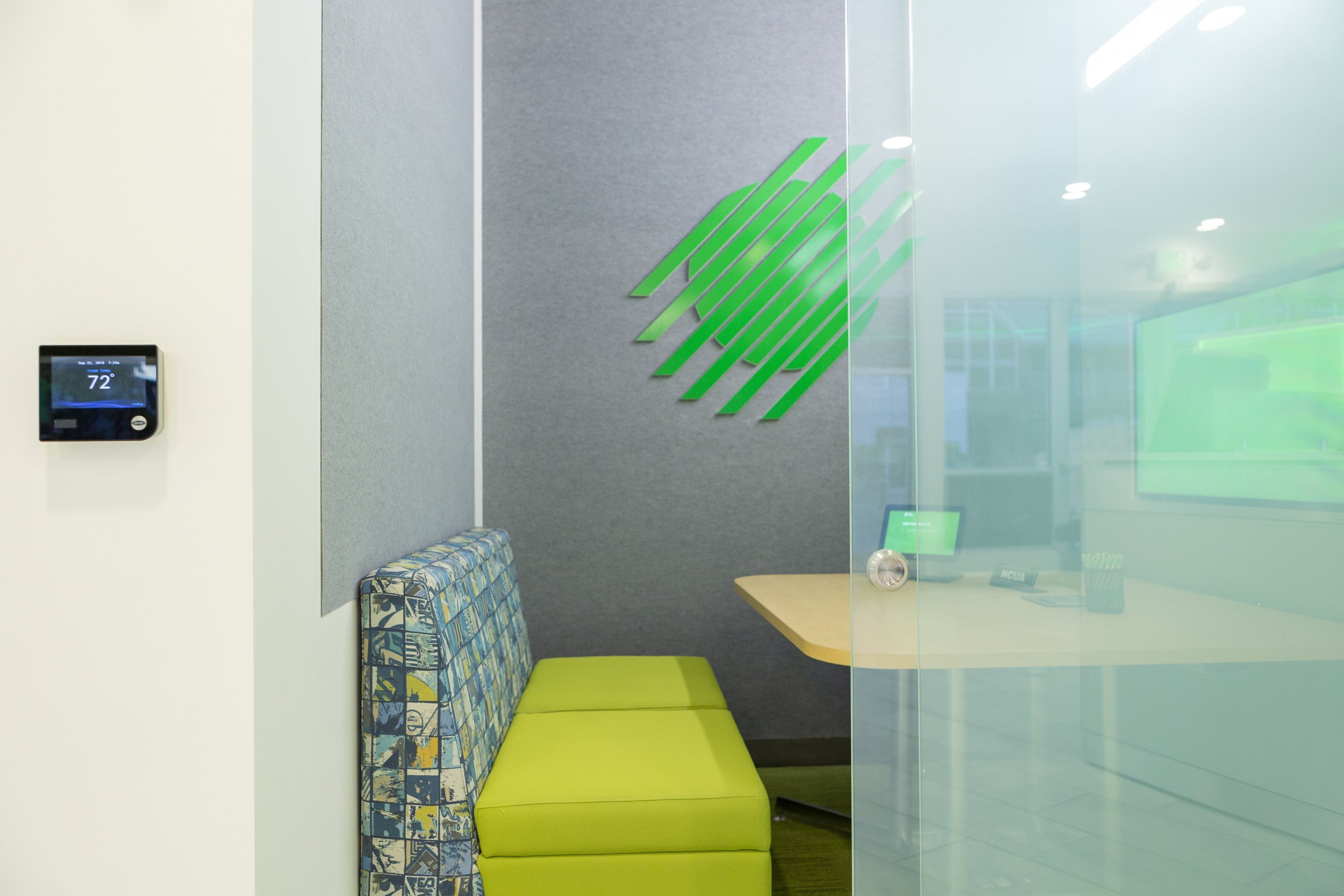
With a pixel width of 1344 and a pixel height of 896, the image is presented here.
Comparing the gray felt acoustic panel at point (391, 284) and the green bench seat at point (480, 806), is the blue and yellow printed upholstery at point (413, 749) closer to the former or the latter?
the green bench seat at point (480, 806)

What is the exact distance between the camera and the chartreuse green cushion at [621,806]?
138cm

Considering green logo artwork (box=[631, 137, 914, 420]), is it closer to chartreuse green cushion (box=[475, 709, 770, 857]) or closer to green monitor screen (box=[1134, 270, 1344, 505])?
chartreuse green cushion (box=[475, 709, 770, 857])

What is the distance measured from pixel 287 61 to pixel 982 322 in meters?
1.08

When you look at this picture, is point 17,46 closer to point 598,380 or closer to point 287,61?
point 287,61

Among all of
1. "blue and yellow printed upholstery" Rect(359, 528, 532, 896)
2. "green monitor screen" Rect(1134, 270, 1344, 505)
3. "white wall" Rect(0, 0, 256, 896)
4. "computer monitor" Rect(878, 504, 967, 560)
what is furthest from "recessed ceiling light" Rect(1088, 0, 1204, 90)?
"blue and yellow printed upholstery" Rect(359, 528, 532, 896)

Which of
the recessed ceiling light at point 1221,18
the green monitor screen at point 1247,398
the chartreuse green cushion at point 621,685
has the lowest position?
the chartreuse green cushion at point 621,685

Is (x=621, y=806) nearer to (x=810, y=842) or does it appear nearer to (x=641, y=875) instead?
(x=641, y=875)

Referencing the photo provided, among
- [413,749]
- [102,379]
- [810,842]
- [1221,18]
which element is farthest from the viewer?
[810,842]

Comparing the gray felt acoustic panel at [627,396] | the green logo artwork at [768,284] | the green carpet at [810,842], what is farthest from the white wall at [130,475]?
the green logo artwork at [768,284]

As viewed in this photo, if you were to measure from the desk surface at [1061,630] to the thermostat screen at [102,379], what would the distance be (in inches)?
37.8

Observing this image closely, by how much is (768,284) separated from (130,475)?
2.26m

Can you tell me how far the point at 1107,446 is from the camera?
0.63m

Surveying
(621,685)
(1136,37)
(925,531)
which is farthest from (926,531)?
(621,685)

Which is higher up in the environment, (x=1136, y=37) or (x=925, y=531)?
(x=1136, y=37)
